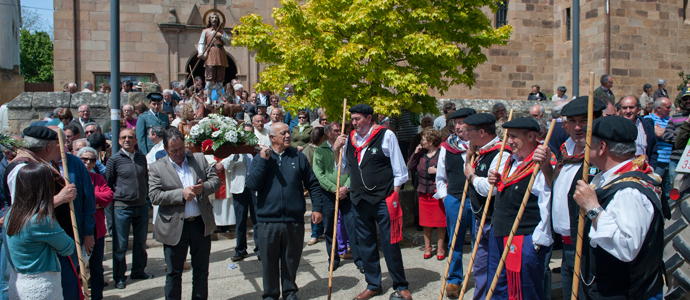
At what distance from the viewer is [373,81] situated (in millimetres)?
8555

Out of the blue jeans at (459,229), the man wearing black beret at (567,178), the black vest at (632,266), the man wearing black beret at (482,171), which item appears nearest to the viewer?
the black vest at (632,266)

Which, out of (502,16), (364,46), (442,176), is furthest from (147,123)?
(502,16)

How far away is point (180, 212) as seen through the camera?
490 cm

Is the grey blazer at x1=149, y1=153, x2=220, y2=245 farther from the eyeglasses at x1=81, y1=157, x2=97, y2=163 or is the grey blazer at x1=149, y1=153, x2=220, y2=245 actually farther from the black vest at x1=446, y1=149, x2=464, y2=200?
the black vest at x1=446, y1=149, x2=464, y2=200

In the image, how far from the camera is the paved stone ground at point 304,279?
570 centimetres

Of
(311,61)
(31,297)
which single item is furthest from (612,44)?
(31,297)

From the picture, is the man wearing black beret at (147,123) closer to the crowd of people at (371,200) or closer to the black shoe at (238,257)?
the crowd of people at (371,200)

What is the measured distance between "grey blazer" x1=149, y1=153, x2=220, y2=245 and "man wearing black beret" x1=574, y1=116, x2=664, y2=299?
361cm

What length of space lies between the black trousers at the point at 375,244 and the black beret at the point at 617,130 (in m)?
2.95

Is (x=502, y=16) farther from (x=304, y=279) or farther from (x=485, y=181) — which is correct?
(x=485, y=181)

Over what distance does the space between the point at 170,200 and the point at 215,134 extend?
0.82 m

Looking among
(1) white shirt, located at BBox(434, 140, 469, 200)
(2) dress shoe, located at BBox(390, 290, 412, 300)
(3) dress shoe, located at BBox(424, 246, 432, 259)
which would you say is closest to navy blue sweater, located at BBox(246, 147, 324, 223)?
(2) dress shoe, located at BBox(390, 290, 412, 300)

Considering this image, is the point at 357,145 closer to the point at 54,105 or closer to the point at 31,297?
the point at 31,297

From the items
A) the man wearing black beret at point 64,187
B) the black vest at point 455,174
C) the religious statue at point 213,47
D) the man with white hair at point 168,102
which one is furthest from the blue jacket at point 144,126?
the black vest at point 455,174
